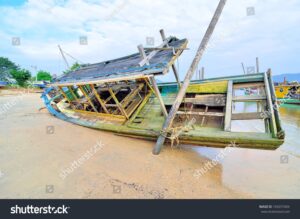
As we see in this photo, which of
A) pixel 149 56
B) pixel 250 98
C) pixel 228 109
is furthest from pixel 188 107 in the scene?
pixel 149 56

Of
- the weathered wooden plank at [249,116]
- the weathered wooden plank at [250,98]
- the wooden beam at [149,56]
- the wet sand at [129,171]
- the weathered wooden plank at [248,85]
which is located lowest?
the wet sand at [129,171]

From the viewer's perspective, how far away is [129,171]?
3.96 m

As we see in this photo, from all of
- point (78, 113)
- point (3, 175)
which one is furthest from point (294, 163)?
point (78, 113)

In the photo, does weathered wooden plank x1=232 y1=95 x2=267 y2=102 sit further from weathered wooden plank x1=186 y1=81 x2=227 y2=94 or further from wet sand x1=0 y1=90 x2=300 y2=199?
wet sand x1=0 y1=90 x2=300 y2=199

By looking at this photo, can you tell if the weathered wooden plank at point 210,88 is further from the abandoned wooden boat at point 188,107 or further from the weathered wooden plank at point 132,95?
the weathered wooden plank at point 132,95

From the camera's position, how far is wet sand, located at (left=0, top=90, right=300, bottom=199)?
10.7 ft

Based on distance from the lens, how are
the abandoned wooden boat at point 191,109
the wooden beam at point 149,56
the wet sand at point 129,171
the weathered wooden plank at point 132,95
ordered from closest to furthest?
the wet sand at point 129,171, the abandoned wooden boat at point 191,109, the wooden beam at point 149,56, the weathered wooden plank at point 132,95

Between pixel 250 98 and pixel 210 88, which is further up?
pixel 210 88

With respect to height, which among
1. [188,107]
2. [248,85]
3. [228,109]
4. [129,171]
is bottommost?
[129,171]

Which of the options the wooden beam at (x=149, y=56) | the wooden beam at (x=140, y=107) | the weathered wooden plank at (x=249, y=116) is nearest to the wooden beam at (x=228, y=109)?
the weathered wooden plank at (x=249, y=116)

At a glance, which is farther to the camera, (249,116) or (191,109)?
(191,109)

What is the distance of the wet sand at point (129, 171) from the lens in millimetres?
3248

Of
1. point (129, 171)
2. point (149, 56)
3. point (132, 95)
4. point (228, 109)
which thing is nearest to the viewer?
point (129, 171)

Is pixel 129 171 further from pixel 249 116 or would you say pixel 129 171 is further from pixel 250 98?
pixel 250 98
